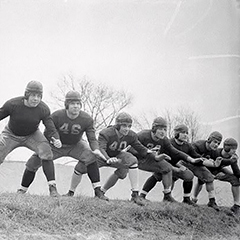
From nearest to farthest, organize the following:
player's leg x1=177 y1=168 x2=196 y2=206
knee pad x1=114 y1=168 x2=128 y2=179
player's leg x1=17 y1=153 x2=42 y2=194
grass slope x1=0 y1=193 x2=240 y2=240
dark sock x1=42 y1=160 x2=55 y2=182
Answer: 1. grass slope x1=0 y1=193 x2=240 y2=240
2. dark sock x1=42 y1=160 x2=55 y2=182
3. player's leg x1=17 y1=153 x2=42 y2=194
4. knee pad x1=114 y1=168 x2=128 y2=179
5. player's leg x1=177 y1=168 x2=196 y2=206

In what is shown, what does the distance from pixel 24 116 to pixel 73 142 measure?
65 cm

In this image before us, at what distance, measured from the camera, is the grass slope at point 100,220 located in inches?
128

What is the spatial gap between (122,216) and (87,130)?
1.07 metres

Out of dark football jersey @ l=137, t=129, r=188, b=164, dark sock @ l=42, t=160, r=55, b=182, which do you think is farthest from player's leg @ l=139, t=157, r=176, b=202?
dark sock @ l=42, t=160, r=55, b=182

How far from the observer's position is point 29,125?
4.23 m

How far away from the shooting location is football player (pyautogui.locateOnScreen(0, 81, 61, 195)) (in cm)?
412

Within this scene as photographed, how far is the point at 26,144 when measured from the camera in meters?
4.29

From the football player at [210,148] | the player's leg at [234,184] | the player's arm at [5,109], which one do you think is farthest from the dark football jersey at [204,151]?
the player's arm at [5,109]

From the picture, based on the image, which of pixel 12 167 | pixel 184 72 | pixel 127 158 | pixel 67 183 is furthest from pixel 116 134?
pixel 67 183

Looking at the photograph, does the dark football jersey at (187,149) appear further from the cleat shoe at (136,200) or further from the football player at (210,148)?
the cleat shoe at (136,200)

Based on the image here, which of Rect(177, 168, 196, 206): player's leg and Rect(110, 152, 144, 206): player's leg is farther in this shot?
Rect(177, 168, 196, 206): player's leg

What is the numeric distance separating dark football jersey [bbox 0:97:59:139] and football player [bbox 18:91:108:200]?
179 millimetres

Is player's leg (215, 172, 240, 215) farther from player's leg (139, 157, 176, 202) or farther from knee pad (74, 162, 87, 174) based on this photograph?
knee pad (74, 162, 87, 174)

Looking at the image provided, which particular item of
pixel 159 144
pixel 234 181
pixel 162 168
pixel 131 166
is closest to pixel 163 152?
pixel 159 144
